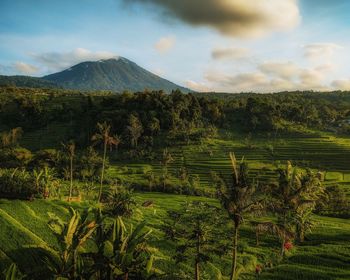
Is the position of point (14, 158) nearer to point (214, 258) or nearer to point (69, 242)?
point (214, 258)

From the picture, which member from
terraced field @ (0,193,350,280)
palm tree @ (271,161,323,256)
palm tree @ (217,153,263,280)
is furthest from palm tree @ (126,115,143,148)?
palm tree @ (217,153,263,280)

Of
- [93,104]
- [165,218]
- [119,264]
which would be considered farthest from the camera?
[93,104]

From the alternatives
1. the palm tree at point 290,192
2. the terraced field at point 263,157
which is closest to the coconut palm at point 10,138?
the terraced field at point 263,157

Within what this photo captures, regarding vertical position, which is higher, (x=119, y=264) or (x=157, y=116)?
(x=157, y=116)

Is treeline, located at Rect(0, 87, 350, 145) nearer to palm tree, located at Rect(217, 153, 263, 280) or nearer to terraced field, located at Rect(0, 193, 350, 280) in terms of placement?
terraced field, located at Rect(0, 193, 350, 280)

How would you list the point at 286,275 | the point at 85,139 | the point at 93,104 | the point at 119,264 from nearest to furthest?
the point at 119,264, the point at 286,275, the point at 85,139, the point at 93,104

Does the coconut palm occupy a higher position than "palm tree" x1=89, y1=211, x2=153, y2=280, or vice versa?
the coconut palm

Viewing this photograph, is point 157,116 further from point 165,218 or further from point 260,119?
point 165,218

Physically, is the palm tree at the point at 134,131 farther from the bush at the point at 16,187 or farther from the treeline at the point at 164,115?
the bush at the point at 16,187

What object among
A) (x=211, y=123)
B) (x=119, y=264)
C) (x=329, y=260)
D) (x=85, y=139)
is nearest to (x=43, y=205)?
(x=119, y=264)
